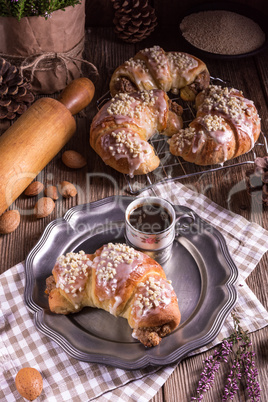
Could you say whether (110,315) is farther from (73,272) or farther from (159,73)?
(159,73)

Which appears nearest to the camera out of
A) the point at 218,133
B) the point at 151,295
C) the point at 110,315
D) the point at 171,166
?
the point at 151,295

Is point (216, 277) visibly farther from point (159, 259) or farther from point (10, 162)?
point (10, 162)

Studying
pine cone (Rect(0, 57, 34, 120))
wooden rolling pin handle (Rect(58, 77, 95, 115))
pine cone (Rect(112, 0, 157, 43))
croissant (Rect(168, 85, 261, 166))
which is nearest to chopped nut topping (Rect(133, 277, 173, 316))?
croissant (Rect(168, 85, 261, 166))

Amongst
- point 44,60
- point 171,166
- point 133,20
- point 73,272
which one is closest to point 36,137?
point 44,60

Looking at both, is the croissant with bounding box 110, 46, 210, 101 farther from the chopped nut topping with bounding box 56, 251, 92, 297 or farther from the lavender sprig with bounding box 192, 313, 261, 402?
the lavender sprig with bounding box 192, 313, 261, 402

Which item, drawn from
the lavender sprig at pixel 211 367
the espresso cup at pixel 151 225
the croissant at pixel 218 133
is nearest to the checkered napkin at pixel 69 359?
the lavender sprig at pixel 211 367

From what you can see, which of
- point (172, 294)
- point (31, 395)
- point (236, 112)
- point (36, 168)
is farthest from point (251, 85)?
point (31, 395)
